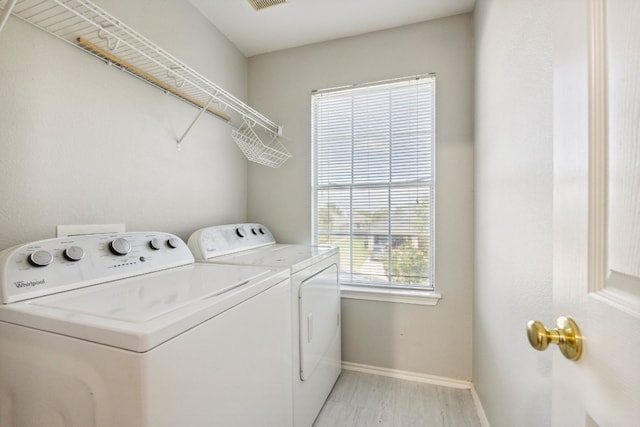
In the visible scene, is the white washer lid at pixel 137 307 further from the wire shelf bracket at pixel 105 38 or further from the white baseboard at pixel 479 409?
the white baseboard at pixel 479 409

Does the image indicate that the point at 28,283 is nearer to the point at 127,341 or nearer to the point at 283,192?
the point at 127,341

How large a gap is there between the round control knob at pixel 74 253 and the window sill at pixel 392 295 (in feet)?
5.51

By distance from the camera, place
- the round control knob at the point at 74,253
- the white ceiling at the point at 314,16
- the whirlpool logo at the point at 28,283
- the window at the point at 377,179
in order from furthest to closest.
A: the window at the point at 377,179, the white ceiling at the point at 314,16, the round control knob at the point at 74,253, the whirlpool logo at the point at 28,283

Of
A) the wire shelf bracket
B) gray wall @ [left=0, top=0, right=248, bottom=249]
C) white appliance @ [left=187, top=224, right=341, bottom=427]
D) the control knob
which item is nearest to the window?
white appliance @ [left=187, top=224, right=341, bottom=427]

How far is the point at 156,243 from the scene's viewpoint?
134 cm

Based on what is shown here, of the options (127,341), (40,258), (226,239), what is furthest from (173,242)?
(127,341)

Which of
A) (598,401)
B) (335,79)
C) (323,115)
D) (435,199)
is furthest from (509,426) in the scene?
(335,79)

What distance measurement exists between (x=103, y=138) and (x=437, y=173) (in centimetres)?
204

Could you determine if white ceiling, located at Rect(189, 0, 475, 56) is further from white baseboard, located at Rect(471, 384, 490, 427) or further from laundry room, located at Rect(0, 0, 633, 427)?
white baseboard, located at Rect(471, 384, 490, 427)

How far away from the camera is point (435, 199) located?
208 centimetres

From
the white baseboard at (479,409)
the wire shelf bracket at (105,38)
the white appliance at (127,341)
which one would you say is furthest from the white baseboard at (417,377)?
the wire shelf bracket at (105,38)

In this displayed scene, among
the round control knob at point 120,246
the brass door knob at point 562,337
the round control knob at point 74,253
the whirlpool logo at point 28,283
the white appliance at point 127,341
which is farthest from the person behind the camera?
the round control knob at point 120,246

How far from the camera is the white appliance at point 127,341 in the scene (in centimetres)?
65

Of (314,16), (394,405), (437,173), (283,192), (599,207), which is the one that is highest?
(314,16)
